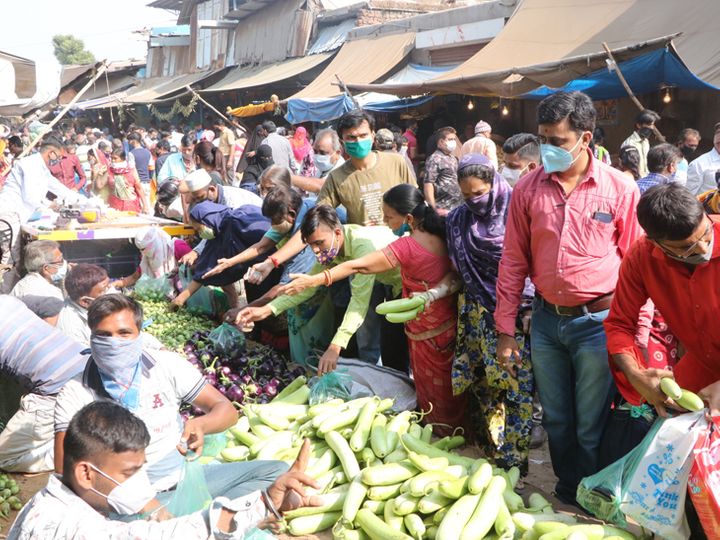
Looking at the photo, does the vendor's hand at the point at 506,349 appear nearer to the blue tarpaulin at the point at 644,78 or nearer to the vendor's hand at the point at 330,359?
the vendor's hand at the point at 330,359

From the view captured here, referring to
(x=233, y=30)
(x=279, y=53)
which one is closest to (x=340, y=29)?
(x=279, y=53)

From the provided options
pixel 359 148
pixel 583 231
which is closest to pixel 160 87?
pixel 359 148

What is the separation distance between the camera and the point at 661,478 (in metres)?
2.78

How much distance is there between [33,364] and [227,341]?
1599mm

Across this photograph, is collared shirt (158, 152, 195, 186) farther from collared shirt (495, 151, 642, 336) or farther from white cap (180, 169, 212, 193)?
collared shirt (495, 151, 642, 336)

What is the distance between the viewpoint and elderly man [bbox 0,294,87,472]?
13.8ft

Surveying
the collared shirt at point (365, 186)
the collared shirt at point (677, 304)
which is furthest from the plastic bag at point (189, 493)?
the collared shirt at point (365, 186)

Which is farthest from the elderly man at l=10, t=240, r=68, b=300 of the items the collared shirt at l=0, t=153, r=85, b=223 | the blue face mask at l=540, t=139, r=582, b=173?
the blue face mask at l=540, t=139, r=582, b=173

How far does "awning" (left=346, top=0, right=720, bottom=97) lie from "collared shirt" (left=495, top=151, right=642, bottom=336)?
19.4ft

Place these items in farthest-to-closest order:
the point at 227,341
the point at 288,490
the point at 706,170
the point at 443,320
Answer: the point at 706,170, the point at 227,341, the point at 443,320, the point at 288,490

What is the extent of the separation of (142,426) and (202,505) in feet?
3.12

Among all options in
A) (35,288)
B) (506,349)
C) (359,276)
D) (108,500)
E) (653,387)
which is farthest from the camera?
(35,288)

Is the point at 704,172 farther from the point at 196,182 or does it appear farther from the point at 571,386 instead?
the point at 196,182

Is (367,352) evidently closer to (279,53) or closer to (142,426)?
(142,426)
